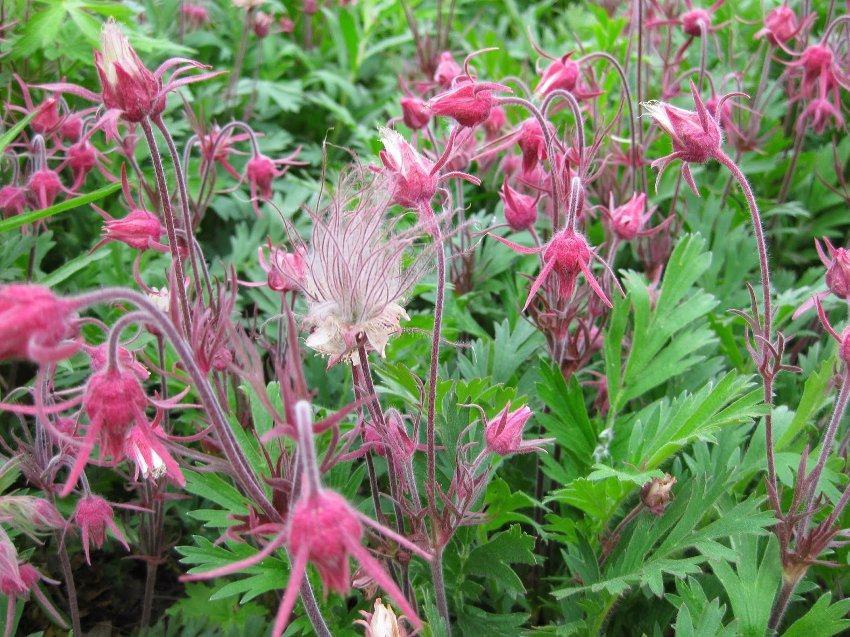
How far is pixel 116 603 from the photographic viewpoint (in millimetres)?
2174

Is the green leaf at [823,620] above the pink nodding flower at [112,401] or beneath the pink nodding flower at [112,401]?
beneath

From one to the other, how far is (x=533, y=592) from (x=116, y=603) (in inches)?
45.3

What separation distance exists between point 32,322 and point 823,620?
4.96 feet

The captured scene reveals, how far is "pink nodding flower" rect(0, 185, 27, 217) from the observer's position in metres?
1.99

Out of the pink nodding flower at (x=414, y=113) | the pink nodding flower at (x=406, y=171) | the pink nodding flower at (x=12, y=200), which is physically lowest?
the pink nodding flower at (x=12, y=200)

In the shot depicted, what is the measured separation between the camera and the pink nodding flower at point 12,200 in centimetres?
199

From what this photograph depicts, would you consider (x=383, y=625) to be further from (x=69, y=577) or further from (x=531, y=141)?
(x=531, y=141)

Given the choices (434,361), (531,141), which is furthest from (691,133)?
(434,361)

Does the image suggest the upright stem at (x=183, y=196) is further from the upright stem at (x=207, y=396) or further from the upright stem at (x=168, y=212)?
the upright stem at (x=207, y=396)

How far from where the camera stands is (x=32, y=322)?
891 millimetres

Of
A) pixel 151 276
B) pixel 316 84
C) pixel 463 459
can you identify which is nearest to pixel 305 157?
pixel 316 84

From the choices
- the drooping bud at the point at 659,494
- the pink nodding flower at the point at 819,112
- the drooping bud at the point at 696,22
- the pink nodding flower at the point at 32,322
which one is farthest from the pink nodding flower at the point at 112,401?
the pink nodding flower at the point at 819,112

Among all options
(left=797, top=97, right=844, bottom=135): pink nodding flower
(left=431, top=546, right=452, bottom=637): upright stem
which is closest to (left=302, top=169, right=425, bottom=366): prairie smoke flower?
(left=431, top=546, right=452, bottom=637): upright stem

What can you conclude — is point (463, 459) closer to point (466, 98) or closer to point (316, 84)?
point (466, 98)
